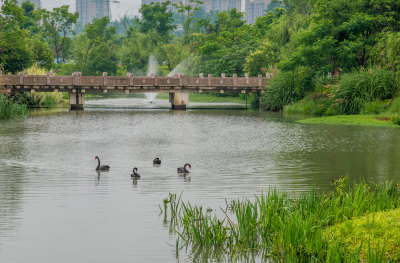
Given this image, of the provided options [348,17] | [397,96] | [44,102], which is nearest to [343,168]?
[397,96]

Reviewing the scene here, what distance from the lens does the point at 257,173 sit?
17.7 meters

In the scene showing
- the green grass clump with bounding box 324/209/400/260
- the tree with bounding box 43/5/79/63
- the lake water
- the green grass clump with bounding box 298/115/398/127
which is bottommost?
the lake water

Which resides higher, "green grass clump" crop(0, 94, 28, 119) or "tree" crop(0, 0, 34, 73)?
"tree" crop(0, 0, 34, 73)

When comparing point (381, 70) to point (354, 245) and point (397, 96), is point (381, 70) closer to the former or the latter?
point (397, 96)

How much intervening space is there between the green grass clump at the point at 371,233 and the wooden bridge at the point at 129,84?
45428mm

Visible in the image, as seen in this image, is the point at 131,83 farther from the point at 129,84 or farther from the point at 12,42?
the point at 12,42

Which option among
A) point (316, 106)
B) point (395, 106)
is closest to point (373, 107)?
point (395, 106)

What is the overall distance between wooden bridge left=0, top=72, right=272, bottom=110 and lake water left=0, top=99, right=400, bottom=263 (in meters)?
18.1

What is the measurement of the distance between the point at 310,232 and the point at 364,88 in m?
32.6

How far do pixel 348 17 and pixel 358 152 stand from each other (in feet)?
77.7

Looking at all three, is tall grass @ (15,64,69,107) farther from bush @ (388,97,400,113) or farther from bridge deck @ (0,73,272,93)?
bush @ (388,97,400,113)

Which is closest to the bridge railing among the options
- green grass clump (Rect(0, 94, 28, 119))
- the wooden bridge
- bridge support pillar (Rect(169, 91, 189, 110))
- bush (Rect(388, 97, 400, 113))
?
the wooden bridge

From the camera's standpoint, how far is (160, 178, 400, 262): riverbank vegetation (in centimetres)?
834

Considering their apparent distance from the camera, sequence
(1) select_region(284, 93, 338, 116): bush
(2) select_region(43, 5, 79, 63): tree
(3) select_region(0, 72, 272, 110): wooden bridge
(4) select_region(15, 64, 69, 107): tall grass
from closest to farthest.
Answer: (1) select_region(284, 93, 338, 116): bush → (3) select_region(0, 72, 272, 110): wooden bridge → (4) select_region(15, 64, 69, 107): tall grass → (2) select_region(43, 5, 79, 63): tree
